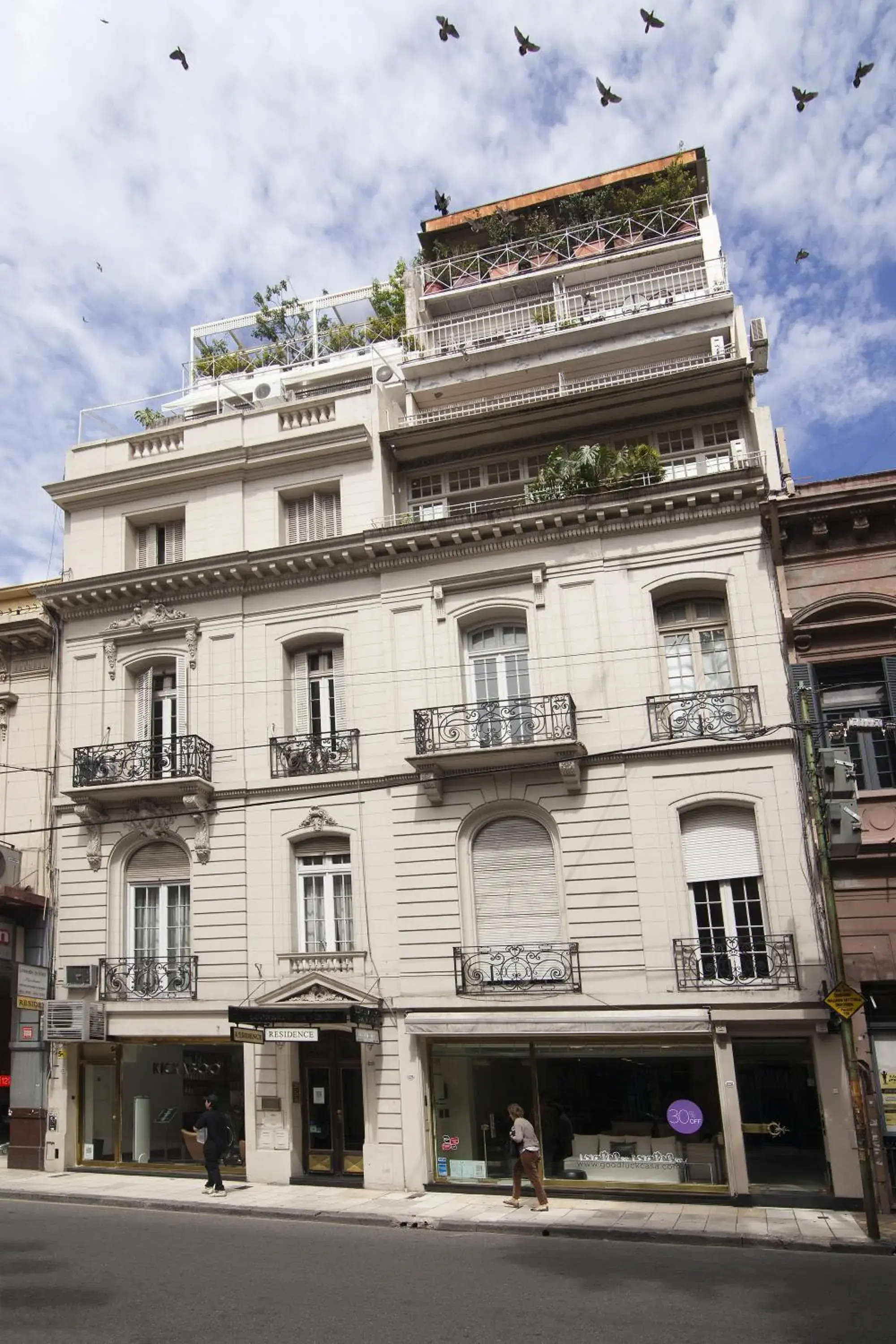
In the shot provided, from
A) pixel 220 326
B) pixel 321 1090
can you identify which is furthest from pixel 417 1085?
pixel 220 326

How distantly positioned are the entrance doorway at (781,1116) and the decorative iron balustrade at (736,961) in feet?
3.09

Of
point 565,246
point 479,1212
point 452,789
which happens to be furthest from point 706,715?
point 565,246

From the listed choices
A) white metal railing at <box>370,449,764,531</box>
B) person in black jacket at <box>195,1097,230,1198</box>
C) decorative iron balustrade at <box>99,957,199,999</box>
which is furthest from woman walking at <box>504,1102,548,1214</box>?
white metal railing at <box>370,449,764,531</box>

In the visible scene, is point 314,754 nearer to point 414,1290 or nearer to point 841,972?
point 841,972

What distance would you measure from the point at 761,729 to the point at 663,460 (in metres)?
6.72

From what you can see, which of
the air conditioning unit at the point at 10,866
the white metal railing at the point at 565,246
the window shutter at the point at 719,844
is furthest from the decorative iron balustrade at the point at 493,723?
the white metal railing at the point at 565,246

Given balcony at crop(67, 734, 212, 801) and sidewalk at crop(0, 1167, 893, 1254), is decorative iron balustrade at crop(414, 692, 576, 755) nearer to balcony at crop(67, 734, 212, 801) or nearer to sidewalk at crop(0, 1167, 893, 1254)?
balcony at crop(67, 734, 212, 801)

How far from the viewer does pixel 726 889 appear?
18219 mm

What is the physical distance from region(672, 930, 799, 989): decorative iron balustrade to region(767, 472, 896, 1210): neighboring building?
3.35 ft

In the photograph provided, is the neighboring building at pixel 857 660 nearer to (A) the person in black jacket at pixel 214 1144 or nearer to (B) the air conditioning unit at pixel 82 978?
(A) the person in black jacket at pixel 214 1144

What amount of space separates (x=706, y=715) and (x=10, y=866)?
1440cm

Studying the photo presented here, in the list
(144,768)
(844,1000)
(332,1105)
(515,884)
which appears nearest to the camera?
(844,1000)

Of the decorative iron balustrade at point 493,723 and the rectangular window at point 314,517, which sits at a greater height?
the rectangular window at point 314,517

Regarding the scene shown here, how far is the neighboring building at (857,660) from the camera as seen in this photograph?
16688 millimetres
